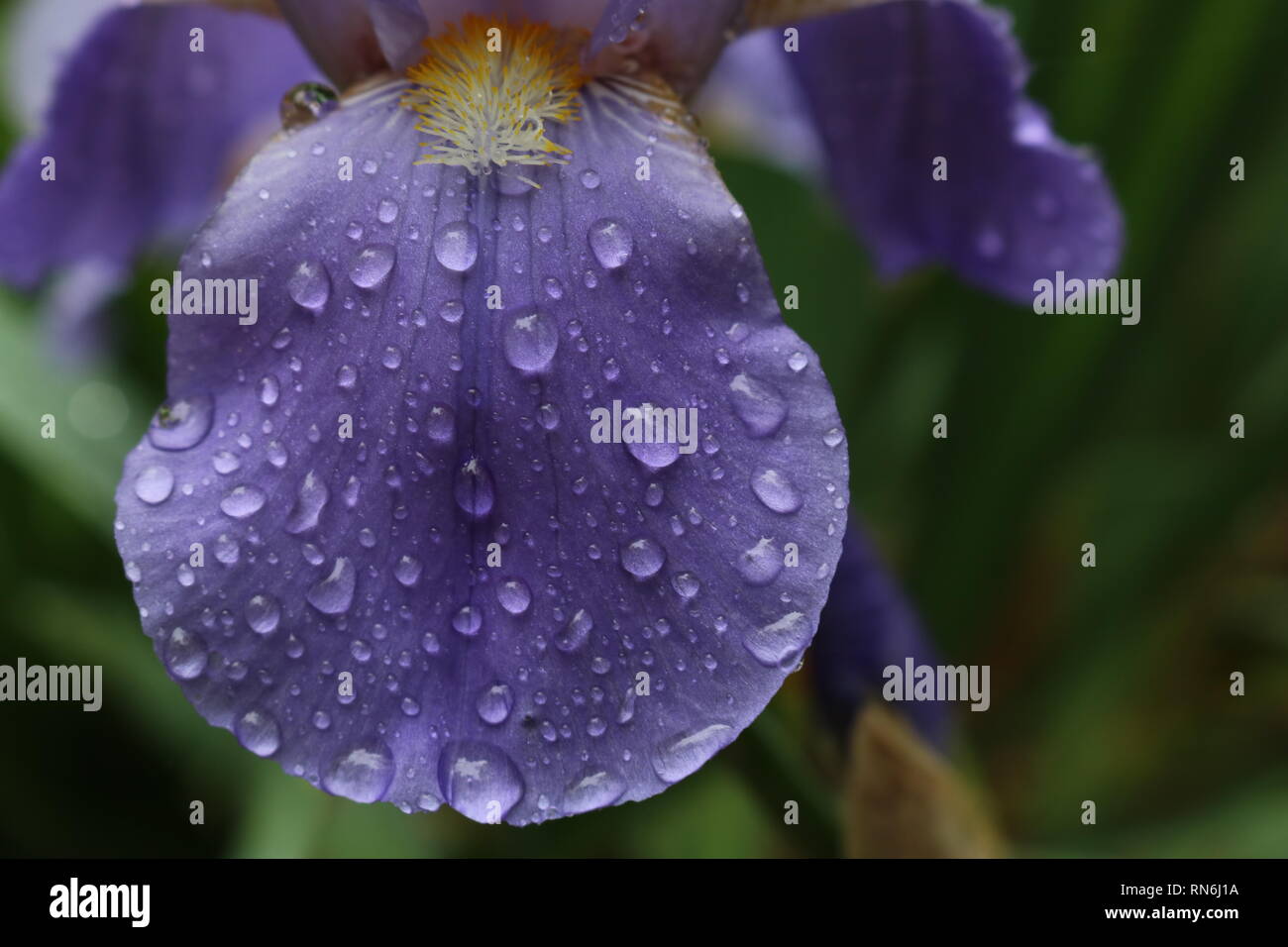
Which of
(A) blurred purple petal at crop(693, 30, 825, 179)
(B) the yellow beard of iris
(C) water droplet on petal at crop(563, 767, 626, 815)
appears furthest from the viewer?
(A) blurred purple petal at crop(693, 30, 825, 179)

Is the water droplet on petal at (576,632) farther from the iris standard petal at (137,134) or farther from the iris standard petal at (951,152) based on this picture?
the iris standard petal at (137,134)

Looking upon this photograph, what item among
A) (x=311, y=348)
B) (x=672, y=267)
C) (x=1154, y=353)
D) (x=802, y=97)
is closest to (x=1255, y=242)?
(x=1154, y=353)

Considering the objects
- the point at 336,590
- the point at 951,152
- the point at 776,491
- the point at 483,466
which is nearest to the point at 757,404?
the point at 776,491

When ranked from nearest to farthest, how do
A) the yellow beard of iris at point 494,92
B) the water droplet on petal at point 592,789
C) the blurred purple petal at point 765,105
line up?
the water droplet on petal at point 592,789, the yellow beard of iris at point 494,92, the blurred purple petal at point 765,105

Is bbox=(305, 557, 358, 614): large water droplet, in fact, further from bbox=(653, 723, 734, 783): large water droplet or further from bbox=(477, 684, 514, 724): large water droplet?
bbox=(653, 723, 734, 783): large water droplet

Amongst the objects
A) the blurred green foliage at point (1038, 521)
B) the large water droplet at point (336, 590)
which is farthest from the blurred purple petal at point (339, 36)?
the blurred green foliage at point (1038, 521)

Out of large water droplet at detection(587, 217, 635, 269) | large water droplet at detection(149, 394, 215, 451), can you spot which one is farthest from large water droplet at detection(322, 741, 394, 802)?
large water droplet at detection(587, 217, 635, 269)

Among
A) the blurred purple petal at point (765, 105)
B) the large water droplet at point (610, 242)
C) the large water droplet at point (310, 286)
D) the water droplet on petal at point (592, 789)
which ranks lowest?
the water droplet on petal at point (592, 789)
